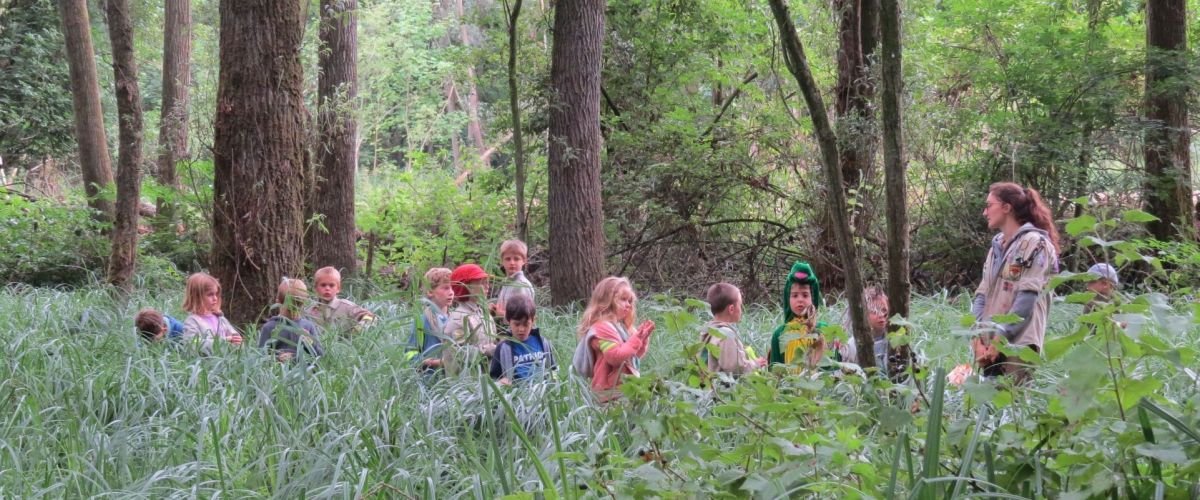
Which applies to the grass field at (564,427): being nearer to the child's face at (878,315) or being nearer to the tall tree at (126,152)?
the child's face at (878,315)

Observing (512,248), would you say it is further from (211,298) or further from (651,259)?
(651,259)

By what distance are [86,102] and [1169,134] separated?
14291mm

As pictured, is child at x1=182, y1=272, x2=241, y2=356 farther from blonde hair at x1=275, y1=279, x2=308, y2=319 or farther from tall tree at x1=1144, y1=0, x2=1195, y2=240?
tall tree at x1=1144, y1=0, x2=1195, y2=240

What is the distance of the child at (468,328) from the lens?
4.39 metres

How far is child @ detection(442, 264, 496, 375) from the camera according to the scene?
439 cm

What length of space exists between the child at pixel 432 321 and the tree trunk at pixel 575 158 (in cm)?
468

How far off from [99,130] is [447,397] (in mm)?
13292

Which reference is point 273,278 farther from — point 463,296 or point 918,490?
point 918,490

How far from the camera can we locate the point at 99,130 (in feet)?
51.0

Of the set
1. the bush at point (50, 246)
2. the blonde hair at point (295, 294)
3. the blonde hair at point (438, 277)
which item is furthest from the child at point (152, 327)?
the bush at point (50, 246)

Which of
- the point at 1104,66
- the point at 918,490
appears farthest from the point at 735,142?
the point at 918,490

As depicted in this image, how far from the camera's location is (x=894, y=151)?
334 centimetres

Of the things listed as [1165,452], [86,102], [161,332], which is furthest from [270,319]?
[86,102]

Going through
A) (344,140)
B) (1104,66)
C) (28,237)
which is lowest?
(28,237)
